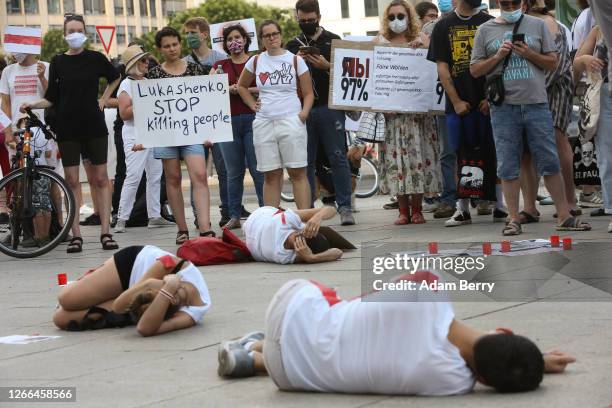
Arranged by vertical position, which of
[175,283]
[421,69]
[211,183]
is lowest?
[211,183]

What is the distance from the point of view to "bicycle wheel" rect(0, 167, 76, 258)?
39.2ft

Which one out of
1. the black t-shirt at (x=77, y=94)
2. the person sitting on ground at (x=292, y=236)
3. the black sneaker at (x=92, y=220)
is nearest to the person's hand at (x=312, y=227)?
the person sitting on ground at (x=292, y=236)

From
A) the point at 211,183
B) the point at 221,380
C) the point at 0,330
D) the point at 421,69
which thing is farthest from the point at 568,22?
the point at 211,183

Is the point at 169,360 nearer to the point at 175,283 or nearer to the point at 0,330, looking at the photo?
A: the point at 175,283

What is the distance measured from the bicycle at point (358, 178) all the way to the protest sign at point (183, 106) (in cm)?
206

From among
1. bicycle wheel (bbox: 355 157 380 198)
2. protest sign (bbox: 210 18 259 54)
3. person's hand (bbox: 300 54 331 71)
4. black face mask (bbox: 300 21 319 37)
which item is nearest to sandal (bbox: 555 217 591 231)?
person's hand (bbox: 300 54 331 71)

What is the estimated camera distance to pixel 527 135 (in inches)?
437

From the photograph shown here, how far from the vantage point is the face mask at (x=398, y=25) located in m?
13.0

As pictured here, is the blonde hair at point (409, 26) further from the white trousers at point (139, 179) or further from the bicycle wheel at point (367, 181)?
the bicycle wheel at point (367, 181)

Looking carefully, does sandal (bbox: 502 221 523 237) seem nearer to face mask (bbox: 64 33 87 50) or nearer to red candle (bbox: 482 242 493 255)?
red candle (bbox: 482 242 493 255)

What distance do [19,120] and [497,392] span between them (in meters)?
8.33

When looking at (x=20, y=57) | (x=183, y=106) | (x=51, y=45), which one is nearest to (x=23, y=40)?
(x=20, y=57)

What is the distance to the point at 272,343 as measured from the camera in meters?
5.34

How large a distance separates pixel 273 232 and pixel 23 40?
455 centimetres
